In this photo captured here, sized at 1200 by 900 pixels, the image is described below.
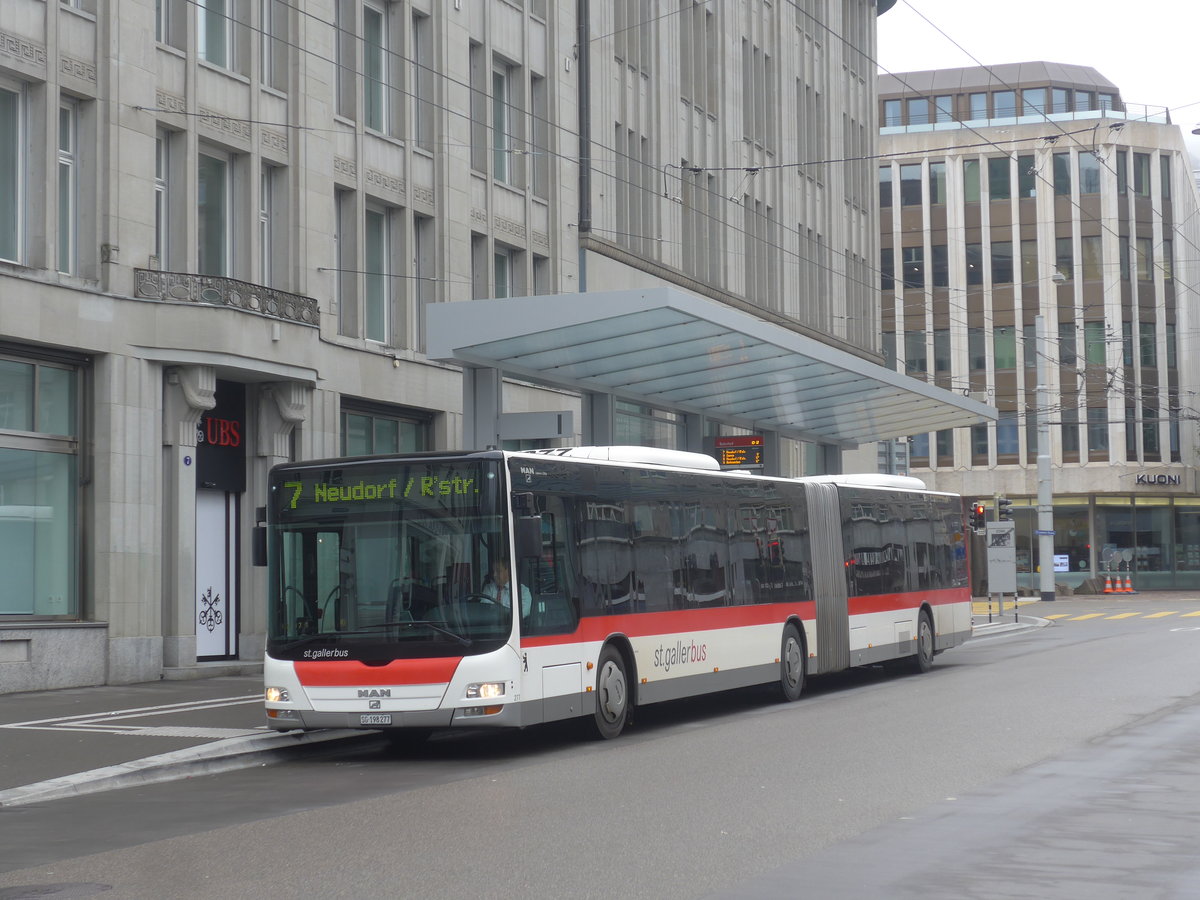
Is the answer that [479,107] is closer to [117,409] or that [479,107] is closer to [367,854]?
[117,409]

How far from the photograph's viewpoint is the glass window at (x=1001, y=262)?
7200cm

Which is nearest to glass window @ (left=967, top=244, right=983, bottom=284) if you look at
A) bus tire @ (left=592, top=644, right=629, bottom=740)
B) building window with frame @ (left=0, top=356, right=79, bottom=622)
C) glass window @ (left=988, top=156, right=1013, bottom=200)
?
glass window @ (left=988, top=156, right=1013, bottom=200)

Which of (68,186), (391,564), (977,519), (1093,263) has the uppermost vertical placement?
(1093,263)

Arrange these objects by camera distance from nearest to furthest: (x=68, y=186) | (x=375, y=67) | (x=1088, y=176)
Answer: (x=68, y=186)
(x=375, y=67)
(x=1088, y=176)

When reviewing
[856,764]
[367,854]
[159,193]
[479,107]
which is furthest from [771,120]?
[367,854]

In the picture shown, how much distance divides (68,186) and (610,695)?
1091 centimetres

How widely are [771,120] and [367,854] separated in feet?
124

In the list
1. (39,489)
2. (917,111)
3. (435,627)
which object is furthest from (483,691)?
(917,111)

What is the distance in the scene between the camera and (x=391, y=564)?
14.0 metres

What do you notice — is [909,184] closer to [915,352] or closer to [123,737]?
[915,352]

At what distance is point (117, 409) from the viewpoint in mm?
21625

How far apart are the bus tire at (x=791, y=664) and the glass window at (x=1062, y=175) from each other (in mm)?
55549

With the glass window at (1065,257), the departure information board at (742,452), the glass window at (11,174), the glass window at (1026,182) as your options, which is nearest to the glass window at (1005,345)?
the glass window at (1065,257)

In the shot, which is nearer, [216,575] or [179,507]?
[179,507]
